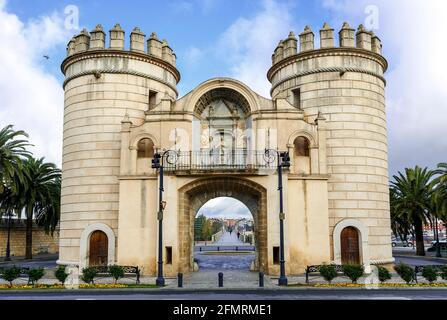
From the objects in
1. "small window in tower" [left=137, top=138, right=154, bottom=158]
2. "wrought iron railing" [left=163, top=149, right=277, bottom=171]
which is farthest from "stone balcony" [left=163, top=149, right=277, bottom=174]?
"small window in tower" [left=137, top=138, right=154, bottom=158]

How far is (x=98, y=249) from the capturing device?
25.1 m

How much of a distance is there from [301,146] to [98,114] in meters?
13.0

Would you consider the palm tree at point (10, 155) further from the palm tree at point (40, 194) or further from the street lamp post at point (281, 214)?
the street lamp post at point (281, 214)

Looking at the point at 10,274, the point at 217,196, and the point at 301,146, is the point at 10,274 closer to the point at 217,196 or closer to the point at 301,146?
the point at 217,196

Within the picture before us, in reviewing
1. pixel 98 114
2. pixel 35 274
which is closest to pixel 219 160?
pixel 98 114

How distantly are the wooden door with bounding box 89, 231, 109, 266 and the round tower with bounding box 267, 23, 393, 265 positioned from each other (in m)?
13.9

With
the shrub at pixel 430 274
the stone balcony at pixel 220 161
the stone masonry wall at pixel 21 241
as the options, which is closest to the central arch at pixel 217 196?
the stone balcony at pixel 220 161

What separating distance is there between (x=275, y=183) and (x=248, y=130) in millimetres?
4086

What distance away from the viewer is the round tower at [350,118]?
25.2 meters

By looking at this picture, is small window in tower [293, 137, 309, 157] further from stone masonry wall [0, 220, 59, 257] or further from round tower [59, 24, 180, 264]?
stone masonry wall [0, 220, 59, 257]

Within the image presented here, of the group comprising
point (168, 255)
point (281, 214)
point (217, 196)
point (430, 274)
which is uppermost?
point (217, 196)

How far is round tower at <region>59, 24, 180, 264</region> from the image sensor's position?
25500mm
